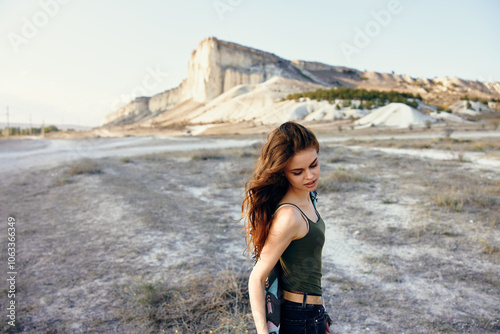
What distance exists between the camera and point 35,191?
7785mm

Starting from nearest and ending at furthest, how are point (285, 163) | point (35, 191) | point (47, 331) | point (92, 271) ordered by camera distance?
point (285, 163)
point (47, 331)
point (92, 271)
point (35, 191)

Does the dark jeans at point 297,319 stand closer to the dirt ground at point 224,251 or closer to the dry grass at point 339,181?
the dirt ground at point 224,251

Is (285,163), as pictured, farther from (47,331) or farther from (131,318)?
(47,331)

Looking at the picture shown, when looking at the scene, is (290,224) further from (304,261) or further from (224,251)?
(224,251)

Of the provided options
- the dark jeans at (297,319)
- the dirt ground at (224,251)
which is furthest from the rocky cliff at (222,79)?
the dark jeans at (297,319)

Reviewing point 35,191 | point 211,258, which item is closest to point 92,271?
point 211,258

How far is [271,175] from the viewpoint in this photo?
1.39 m

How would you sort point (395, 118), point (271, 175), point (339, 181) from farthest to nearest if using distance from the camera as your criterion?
point (395, 118) → point (339, 181) → point (271, 175)

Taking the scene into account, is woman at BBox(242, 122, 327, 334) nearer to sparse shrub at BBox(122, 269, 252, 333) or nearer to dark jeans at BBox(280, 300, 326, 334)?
dark jeans at BBox(280, 300, 326, 334)

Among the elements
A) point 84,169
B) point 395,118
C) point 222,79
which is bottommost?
point 84,169

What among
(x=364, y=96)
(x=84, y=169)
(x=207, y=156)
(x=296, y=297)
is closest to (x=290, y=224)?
(x=296, y=297)

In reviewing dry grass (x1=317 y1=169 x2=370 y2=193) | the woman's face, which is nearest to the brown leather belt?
the woman's face

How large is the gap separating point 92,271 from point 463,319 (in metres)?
3.85

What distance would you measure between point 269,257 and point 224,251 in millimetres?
3189
